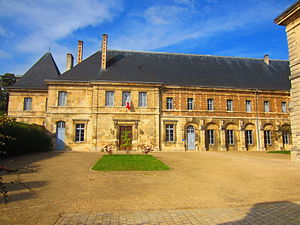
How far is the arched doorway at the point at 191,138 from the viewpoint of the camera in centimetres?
1825

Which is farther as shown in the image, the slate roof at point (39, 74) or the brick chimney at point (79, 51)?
the brick chimney at point (79, 51)

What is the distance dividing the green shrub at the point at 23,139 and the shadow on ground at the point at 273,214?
31.2 ft

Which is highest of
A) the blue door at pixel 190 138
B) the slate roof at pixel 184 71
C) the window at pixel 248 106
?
the slate roof at pixel 184 71

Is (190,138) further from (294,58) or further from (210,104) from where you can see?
(294,58)

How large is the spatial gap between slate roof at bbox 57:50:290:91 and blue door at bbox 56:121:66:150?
3781mm

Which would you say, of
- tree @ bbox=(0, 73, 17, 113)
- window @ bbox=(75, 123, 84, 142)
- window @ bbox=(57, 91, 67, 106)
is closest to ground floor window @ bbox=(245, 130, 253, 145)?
window @ bbox=(75, 123, 84, 142)

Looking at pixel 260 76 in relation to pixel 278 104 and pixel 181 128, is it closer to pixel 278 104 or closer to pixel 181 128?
pixel 278 104

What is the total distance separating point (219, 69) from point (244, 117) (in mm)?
5484

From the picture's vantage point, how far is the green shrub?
34.7 ft

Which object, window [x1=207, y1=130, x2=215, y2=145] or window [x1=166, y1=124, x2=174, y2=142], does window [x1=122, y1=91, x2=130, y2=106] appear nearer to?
window [x1=166, y1=124, x2=174, y2=142]

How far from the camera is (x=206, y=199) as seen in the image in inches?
164

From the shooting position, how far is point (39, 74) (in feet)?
70.4

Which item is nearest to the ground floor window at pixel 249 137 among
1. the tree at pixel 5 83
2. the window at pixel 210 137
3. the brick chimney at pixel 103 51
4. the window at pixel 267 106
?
the window at pixel 267 106

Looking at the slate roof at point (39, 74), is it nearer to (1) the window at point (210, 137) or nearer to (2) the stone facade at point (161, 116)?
(2) the stone facade at point (161, 116)
